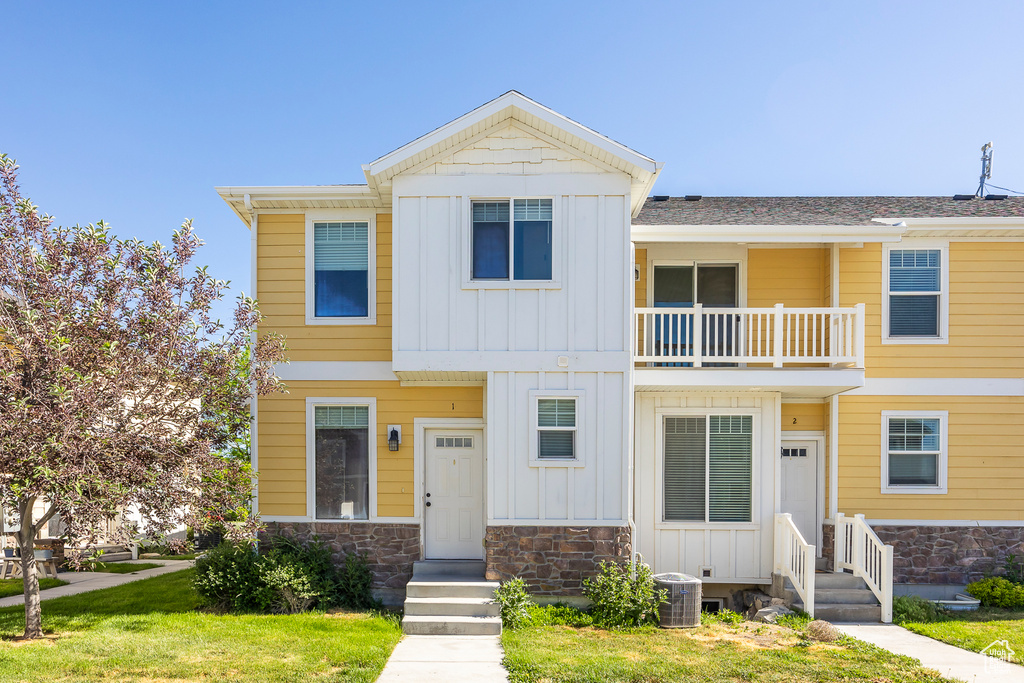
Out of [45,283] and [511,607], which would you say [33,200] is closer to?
[45,283]

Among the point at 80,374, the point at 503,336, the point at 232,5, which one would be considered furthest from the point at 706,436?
the point at 232,5

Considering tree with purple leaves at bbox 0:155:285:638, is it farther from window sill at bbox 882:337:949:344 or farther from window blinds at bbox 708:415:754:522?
window sill at bbox 882:337:949:344

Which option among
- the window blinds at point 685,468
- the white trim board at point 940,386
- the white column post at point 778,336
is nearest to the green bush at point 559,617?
the window blinds at point 685,468

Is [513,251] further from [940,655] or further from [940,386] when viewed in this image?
[940,386]

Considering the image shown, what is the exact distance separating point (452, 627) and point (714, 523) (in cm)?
453

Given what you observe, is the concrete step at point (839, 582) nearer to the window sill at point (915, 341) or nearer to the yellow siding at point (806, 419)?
the yellow siding at point (806, 419)

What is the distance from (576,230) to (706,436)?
4017 mm

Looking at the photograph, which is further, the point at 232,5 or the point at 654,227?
the point at 232,5

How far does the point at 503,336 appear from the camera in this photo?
370 inches

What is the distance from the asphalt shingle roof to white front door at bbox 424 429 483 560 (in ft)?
15.9

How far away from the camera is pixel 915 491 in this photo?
10.7 meters

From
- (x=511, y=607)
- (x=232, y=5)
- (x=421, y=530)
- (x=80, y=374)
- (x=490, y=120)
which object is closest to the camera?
(x=80, y=374)

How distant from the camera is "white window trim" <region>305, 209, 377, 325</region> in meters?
10.3

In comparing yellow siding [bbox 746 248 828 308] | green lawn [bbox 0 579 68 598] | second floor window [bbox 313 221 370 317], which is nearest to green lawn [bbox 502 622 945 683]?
yellow siding [bbox 746 248 828 308]
